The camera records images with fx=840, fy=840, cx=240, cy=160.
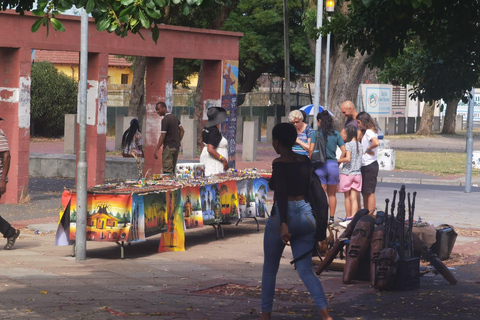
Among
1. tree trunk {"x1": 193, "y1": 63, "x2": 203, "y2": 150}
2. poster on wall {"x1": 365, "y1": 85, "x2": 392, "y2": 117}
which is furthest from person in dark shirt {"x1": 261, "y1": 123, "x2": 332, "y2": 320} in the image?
poster on wall {"x1": 365, "y1": 85, "x2": 392, "y2": 117}

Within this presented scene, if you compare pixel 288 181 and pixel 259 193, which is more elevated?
pixel 288 181

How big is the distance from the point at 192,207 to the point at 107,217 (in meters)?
1.64

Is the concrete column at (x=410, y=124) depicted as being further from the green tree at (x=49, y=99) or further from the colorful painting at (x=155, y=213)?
the colorful painting at (x=155, y=213)

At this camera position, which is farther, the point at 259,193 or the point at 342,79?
the point at 342,79

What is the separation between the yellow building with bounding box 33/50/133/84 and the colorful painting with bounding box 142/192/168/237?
4747cm

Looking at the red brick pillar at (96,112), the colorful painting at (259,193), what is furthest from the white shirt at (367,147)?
the red brick pillar at (96,112)

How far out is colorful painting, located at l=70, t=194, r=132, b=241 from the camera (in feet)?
33.1

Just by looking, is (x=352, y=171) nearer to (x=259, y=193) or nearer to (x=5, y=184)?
(x=259, y=193)

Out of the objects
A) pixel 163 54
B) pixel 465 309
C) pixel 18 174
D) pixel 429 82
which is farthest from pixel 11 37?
pixel 465 309

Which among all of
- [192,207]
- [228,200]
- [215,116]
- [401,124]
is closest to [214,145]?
[215,116]

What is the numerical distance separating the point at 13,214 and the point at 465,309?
28.8 ft

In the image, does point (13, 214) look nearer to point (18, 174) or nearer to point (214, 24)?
point (18, 174)

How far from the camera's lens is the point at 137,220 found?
10.2 metres

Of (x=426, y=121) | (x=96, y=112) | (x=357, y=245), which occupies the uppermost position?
(x=96, y=112)
